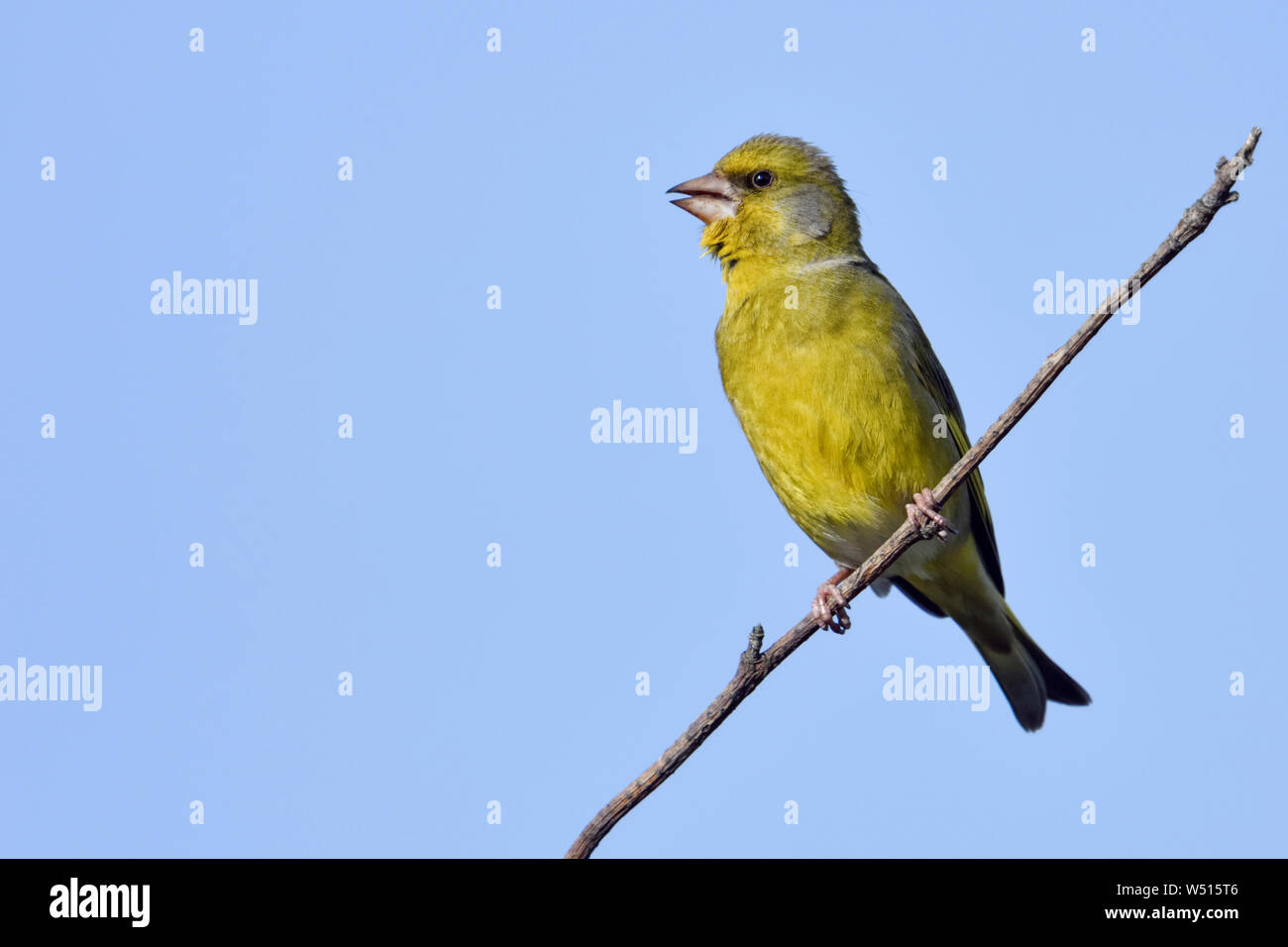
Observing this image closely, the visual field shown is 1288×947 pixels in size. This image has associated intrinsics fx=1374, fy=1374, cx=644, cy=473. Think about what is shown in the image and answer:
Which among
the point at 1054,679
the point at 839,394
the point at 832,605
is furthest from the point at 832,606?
the point at 1054,679

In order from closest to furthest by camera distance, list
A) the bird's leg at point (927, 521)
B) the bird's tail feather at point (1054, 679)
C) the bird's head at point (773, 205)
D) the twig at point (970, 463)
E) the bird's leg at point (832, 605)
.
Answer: the twig at point (970, 463)
the bird's leg at point (927, 521)
the bird's leg at point (832, 605)
the bird's head at point (773, 205)
the bird's tail feather at point (1054, 679)

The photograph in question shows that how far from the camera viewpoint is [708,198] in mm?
6945

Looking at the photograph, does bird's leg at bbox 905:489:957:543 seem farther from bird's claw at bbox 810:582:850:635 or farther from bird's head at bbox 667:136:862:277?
bird's head at bbox 667:136:862:277

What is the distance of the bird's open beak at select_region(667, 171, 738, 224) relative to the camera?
6.89m

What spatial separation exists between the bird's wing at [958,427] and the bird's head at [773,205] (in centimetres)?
63

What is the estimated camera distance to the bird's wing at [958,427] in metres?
6.57

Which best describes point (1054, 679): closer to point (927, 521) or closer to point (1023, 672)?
point (1023, 672)

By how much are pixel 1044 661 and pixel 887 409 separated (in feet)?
6.25

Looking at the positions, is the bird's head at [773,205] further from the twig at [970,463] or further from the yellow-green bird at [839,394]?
the twig at [970,463]

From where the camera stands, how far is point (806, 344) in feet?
20.6

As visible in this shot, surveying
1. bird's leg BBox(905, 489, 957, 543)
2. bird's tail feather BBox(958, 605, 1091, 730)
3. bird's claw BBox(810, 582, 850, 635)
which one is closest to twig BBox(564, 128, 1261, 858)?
bird's leg BBox(905, 489, 957, 543)

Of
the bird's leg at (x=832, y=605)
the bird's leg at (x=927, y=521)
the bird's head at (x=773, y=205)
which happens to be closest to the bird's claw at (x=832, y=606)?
the bird's leg at (x=832, y=605)
